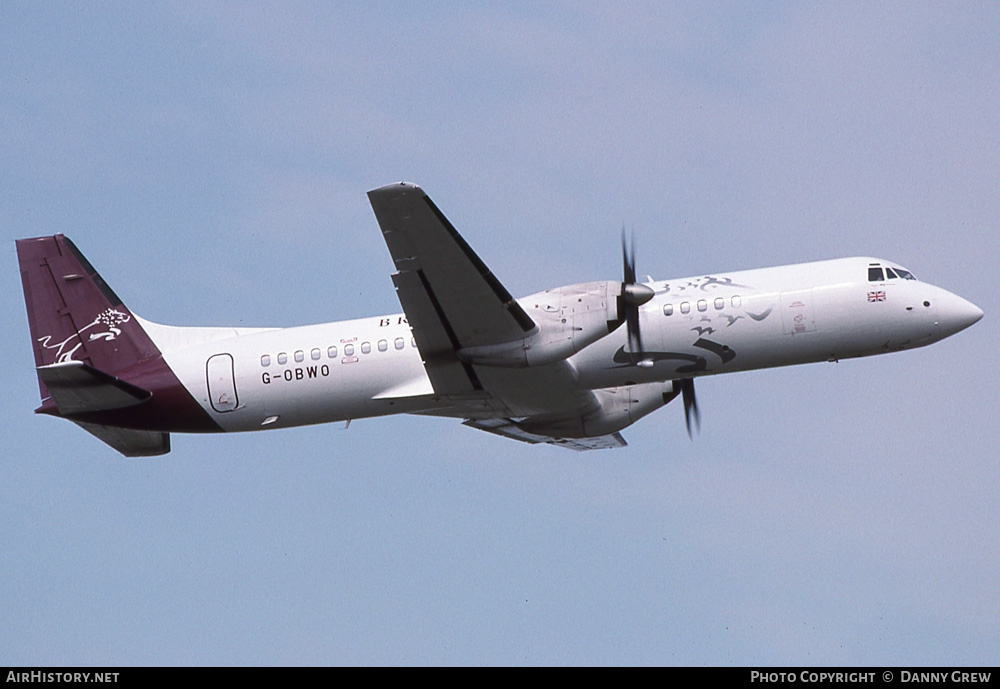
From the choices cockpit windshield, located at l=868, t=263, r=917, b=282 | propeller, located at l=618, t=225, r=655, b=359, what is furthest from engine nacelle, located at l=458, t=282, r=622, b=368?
cockpit windshield, located at l=868, t=263, r=917, b=282

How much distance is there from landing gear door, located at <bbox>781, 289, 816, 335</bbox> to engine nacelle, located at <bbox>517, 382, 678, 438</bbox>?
5.38 m

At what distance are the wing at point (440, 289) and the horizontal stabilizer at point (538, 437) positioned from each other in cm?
477

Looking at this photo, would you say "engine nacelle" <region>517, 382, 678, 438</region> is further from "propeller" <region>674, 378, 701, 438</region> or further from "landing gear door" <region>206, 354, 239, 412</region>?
"landing gear door" <region>206, 354, 239, 412</region>

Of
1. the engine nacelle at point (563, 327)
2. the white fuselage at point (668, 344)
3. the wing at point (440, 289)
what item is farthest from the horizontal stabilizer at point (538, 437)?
the engine nacelle at point (563, 327)

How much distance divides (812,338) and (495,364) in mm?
7691

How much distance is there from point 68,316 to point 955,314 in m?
23.2

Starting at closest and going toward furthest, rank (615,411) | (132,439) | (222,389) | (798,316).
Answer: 1. (798,316)
2. (222,389)
3. (132,439)
4. (615,411)

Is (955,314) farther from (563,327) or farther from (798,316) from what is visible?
(563,327)

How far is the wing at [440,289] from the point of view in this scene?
84.5 ft

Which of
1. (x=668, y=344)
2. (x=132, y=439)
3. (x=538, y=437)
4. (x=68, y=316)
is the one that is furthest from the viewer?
(x=538, y=437)

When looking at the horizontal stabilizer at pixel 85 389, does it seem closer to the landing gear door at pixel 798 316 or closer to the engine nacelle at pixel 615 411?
the engine nacelle at pixel 615 411

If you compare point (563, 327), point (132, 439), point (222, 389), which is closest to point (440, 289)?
point (563, 327)

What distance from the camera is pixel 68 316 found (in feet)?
108
